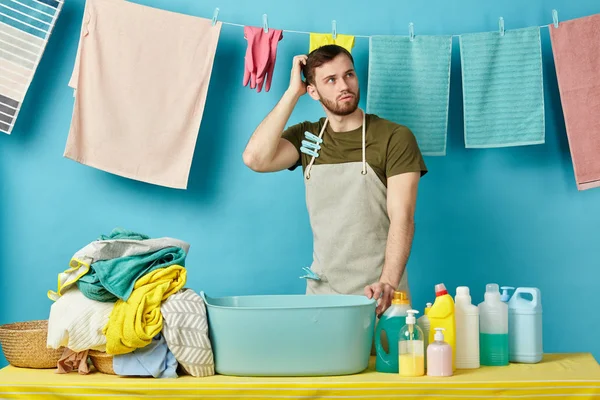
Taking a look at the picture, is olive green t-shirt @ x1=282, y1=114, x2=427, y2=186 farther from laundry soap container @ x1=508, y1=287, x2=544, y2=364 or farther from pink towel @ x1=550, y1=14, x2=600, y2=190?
pink towel @ x1=550, y1=14, x2=600, y2=190

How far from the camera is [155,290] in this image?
1.62 meters

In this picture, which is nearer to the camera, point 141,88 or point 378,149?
point 378,149

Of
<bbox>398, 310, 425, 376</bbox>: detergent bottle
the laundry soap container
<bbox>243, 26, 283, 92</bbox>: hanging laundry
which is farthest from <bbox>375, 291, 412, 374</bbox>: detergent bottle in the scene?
<bbox>243, 26, 283, 92</bbox>: hanging laundry

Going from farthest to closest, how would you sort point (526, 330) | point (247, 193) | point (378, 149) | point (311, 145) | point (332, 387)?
point (247, 193) < point (311, 145) < point (378, 149) < point (526, 330) < point (332, 387)

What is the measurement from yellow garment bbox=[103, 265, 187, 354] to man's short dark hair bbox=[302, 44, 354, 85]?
3.08 ft

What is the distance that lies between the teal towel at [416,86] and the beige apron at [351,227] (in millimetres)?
465

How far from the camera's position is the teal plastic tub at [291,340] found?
61.1 inches

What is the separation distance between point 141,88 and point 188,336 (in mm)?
1372

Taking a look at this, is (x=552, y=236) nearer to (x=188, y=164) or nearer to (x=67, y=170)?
(x=188, y=164)

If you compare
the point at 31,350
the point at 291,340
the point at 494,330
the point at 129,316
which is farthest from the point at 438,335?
the point at 31,350

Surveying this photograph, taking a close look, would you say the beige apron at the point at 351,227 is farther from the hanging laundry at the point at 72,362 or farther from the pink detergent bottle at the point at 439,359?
the hanging laundry at the point at 72,362

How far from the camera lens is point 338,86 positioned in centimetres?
228

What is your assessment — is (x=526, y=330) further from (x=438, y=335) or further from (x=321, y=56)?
(x=321, y=56)

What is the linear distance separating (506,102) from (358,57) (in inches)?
22.4
